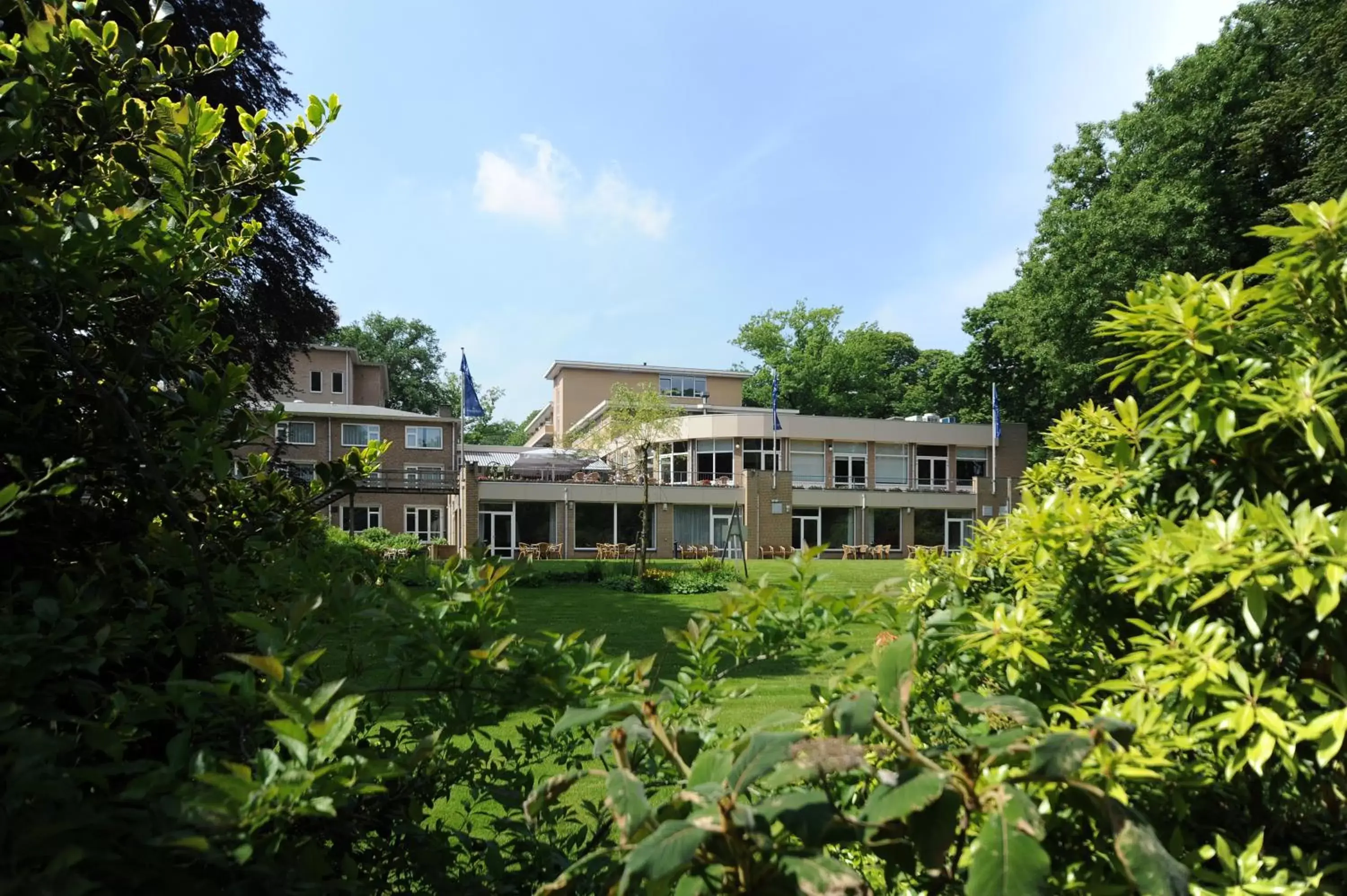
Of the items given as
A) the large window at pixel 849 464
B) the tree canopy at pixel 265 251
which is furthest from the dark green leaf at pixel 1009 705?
the large window at pixel 849 464

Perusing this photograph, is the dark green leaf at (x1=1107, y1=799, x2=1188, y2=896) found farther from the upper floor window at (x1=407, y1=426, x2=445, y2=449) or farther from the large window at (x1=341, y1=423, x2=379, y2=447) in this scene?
the upper floor window at (x1=407, y1=426, x2=445, y2=449)

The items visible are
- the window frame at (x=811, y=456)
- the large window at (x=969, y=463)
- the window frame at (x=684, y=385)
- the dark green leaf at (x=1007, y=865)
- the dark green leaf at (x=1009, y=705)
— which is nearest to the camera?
the dark green leaf at (x=1007, y=865)

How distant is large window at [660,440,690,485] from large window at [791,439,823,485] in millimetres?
5229

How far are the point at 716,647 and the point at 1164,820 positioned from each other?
985mm

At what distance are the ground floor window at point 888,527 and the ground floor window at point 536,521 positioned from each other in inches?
610

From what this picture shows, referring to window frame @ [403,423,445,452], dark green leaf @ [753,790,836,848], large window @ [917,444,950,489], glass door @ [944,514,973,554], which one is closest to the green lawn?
dark green leaf @ [753,790,836,848]

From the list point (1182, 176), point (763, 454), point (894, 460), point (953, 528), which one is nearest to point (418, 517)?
point (763, 454)

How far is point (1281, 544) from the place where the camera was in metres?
1.49

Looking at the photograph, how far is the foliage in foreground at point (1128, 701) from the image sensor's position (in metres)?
1.12

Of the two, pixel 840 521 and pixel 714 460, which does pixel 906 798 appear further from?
pixel 840 521

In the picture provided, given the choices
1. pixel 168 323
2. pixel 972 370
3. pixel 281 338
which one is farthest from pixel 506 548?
pixel 168 323

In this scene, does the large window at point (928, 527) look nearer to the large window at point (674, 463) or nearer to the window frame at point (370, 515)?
the large window at point (674, 463)

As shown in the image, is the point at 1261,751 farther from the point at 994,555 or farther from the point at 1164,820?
the point at 994,555

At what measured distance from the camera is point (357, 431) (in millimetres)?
40406
